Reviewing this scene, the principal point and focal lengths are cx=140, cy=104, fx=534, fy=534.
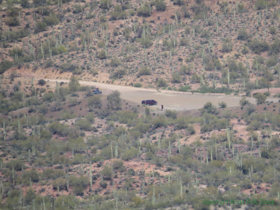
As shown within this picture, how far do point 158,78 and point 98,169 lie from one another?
4196 cm

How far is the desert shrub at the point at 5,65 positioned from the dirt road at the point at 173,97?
18.7 meters

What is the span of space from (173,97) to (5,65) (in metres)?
33.8

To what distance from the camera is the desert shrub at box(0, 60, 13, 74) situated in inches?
3750

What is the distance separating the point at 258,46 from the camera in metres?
96.1

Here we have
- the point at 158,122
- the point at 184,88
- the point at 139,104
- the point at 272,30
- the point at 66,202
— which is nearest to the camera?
the point at 66,202

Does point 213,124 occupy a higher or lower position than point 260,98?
lower

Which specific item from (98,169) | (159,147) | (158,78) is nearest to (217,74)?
(158,78)

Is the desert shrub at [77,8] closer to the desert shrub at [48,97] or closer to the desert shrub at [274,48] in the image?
the desert shrub at [48,97]

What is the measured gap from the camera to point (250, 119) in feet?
209

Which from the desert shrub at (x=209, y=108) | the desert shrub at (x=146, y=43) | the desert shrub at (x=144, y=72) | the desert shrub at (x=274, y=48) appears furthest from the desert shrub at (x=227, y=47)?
the desert shrub at (x=209, y=108)

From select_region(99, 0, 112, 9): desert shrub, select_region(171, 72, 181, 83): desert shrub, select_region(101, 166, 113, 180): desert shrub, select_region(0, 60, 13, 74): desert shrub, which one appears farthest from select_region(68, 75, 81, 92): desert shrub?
select_region(101, 166, 113, 180): desert shrub

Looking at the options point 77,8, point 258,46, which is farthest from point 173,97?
point 77,8

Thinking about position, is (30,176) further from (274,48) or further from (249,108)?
(274,48)

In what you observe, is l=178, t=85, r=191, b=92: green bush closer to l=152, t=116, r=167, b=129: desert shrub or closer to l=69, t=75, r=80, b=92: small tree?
l=69, t=75, r=80, b=92: small tree
